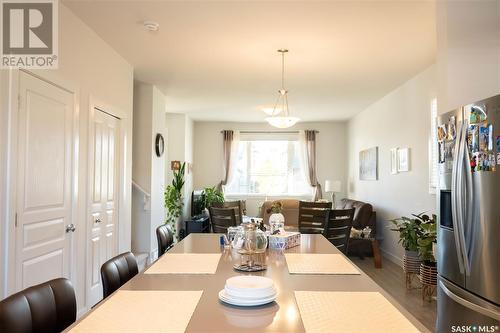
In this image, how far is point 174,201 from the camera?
7.38 m

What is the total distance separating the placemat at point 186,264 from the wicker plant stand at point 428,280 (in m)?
2.61

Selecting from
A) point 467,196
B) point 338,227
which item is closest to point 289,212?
point 338,227

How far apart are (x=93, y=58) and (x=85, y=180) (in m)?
1.20

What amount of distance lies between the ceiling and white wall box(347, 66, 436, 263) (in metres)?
0.30

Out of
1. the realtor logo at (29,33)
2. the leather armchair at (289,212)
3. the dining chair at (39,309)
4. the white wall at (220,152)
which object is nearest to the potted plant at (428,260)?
the leather armchair at (289,212)

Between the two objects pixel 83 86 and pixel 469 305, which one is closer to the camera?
pixel 469 305

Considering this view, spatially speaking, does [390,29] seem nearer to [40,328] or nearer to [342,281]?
[342,281]

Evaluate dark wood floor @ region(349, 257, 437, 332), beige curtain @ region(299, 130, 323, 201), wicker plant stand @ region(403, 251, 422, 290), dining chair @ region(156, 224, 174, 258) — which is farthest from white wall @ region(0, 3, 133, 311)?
beige curtain @ region(299, 130, 323, 201)

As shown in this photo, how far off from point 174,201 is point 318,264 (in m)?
5.83

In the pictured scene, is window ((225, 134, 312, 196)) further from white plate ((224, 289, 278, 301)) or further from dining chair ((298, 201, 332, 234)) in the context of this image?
white plate ((224, 289, 278, 301))

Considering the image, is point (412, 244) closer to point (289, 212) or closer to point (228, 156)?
point (289, 212)

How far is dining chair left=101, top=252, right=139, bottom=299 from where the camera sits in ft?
5.45

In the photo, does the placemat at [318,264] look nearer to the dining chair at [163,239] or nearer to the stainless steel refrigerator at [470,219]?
the stainless steel refrigerator at [470,219]

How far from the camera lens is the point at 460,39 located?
2631 millimetres
